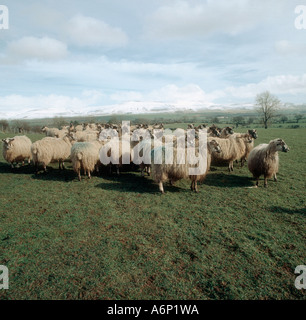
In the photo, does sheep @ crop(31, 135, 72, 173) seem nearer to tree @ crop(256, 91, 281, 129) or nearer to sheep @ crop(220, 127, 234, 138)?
sheep @ crop(220, 127, 234, 138)

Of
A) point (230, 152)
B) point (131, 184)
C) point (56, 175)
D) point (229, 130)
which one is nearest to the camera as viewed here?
point (131, 184)

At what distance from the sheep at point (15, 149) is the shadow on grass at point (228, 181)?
10339mm

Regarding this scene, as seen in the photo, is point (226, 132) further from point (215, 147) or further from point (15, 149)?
point (15, 149)

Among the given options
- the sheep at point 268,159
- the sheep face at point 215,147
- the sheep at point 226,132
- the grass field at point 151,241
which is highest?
the sheep at point 226,132

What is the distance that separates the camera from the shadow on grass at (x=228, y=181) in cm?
851

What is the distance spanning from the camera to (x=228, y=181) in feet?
29.8

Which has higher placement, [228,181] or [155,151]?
[155,151]

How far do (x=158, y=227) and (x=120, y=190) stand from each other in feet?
10.2

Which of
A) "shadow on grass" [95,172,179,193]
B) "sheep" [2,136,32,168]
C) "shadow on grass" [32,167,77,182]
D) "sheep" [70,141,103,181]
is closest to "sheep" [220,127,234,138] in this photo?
"shadow on grass" [95,172,179,193]

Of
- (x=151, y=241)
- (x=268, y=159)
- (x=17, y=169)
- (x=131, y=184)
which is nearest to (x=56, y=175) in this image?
(x=17, y=169)

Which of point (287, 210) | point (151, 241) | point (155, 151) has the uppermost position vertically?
point (155, 151)

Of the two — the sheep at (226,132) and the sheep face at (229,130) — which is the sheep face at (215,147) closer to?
the sheep at (226,132)

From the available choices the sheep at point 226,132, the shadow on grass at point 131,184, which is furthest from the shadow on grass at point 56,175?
the sheep at point 226,132

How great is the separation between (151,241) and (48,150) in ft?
26.6
